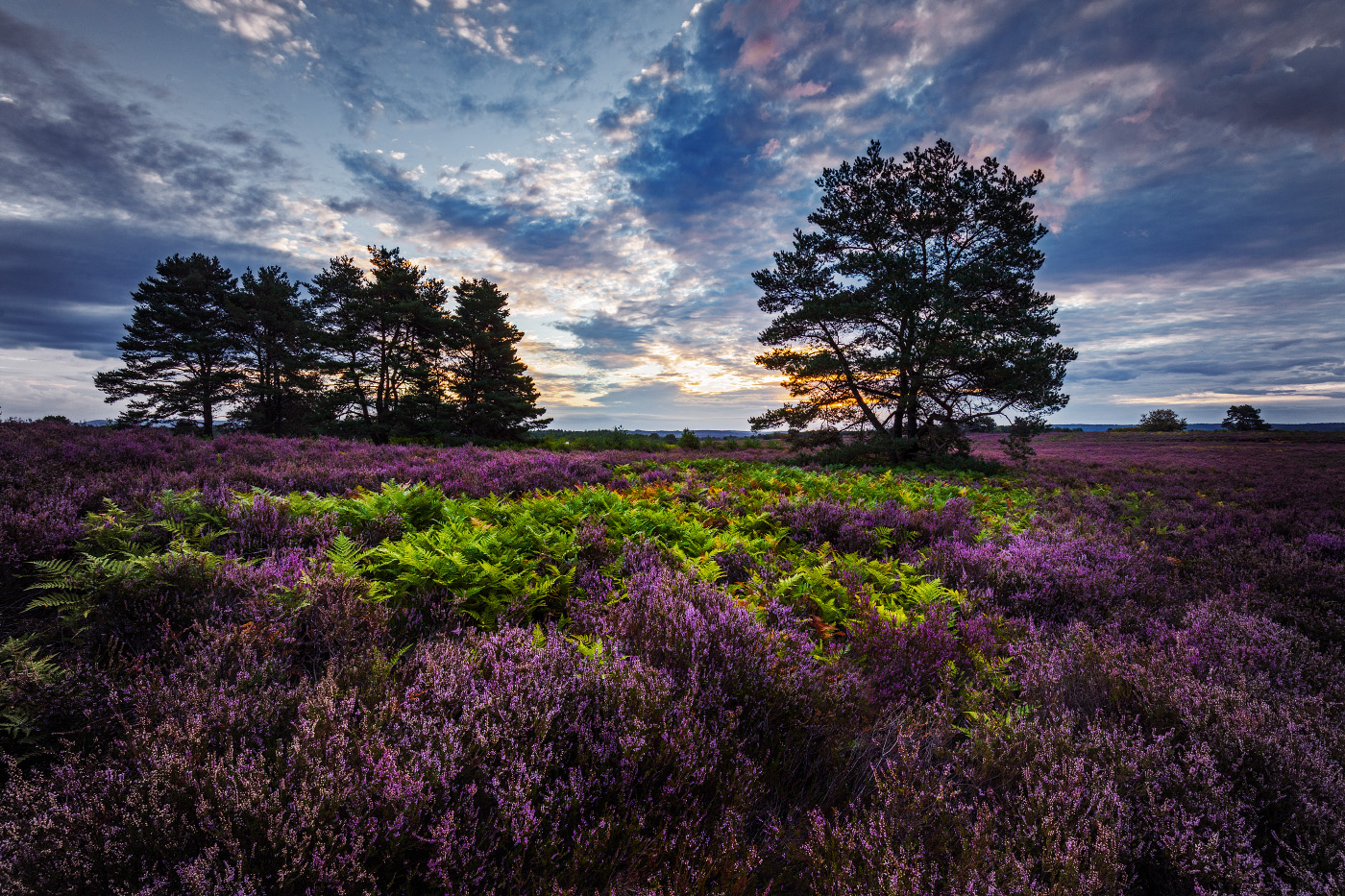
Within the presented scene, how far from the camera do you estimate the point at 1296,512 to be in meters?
6.61

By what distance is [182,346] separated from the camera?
99.1ft

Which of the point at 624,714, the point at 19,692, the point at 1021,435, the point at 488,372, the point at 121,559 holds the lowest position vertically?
the point at 624,714

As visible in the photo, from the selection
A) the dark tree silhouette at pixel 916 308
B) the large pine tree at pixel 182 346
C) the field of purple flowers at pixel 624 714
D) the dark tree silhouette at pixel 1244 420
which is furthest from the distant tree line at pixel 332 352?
the dark tree silhouette at pixel 1244 420

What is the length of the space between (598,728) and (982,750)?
62.8 inches

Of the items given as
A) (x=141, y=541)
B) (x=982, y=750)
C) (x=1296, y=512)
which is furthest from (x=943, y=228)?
(x=141, y=541)

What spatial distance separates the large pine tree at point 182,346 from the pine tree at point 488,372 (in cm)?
1571

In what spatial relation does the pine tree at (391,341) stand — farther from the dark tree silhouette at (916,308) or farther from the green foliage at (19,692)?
the green foliage at (19,692)

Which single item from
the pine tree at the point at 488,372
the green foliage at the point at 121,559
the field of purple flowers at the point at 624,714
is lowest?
the field of purple flowers at the point at 624,714

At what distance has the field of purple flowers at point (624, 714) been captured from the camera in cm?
143

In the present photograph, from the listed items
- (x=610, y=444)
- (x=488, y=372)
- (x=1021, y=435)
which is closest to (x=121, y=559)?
(x=1021, y=435)

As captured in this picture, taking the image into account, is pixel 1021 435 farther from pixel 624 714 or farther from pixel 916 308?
pixel 624 714

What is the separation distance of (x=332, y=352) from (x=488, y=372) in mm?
8832

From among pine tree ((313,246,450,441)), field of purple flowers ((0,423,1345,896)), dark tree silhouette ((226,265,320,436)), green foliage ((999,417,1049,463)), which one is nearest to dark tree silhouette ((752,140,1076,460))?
green foliage ((999,417,1049,463))

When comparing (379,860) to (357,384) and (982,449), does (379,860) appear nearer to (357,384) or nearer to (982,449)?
(982,449)
